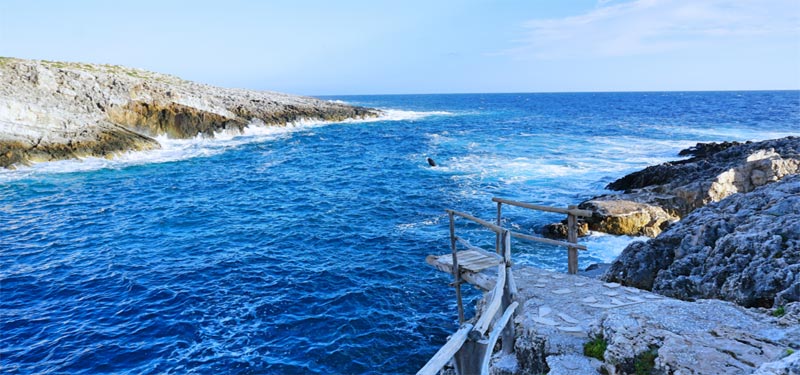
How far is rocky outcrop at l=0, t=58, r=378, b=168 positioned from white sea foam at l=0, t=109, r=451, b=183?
81 centimetres

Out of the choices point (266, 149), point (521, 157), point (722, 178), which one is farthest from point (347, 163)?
point (722, 178)

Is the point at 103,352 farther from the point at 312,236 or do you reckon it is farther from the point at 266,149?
the point at 266,149

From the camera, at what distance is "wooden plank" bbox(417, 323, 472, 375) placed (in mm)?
3032

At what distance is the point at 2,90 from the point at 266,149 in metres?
21.8

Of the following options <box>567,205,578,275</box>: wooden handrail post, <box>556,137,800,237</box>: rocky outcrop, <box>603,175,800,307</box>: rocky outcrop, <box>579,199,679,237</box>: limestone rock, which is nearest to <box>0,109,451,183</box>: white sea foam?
<box>556,137,800,237</box>: rocky outcrop

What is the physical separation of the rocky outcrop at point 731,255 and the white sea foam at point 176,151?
A: 37.3m

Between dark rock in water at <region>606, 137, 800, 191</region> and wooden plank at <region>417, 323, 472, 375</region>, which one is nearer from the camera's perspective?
wooden plank at <region>417, 323, 472, 375</region>

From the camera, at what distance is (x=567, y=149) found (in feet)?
143

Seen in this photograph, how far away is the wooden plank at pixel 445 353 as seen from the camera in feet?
9.95

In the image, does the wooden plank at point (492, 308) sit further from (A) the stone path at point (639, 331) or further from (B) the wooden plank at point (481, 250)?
(B) the wooden plank at point (481, 250)

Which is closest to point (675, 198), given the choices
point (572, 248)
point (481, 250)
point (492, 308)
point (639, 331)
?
point (572, 248)

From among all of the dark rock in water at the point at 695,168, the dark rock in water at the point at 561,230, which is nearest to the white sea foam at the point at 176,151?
the dark rock in water at the point at 561,230

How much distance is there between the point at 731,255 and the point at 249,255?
50.5 feet

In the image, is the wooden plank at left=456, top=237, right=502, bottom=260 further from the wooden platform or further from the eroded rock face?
the eroded rock face
